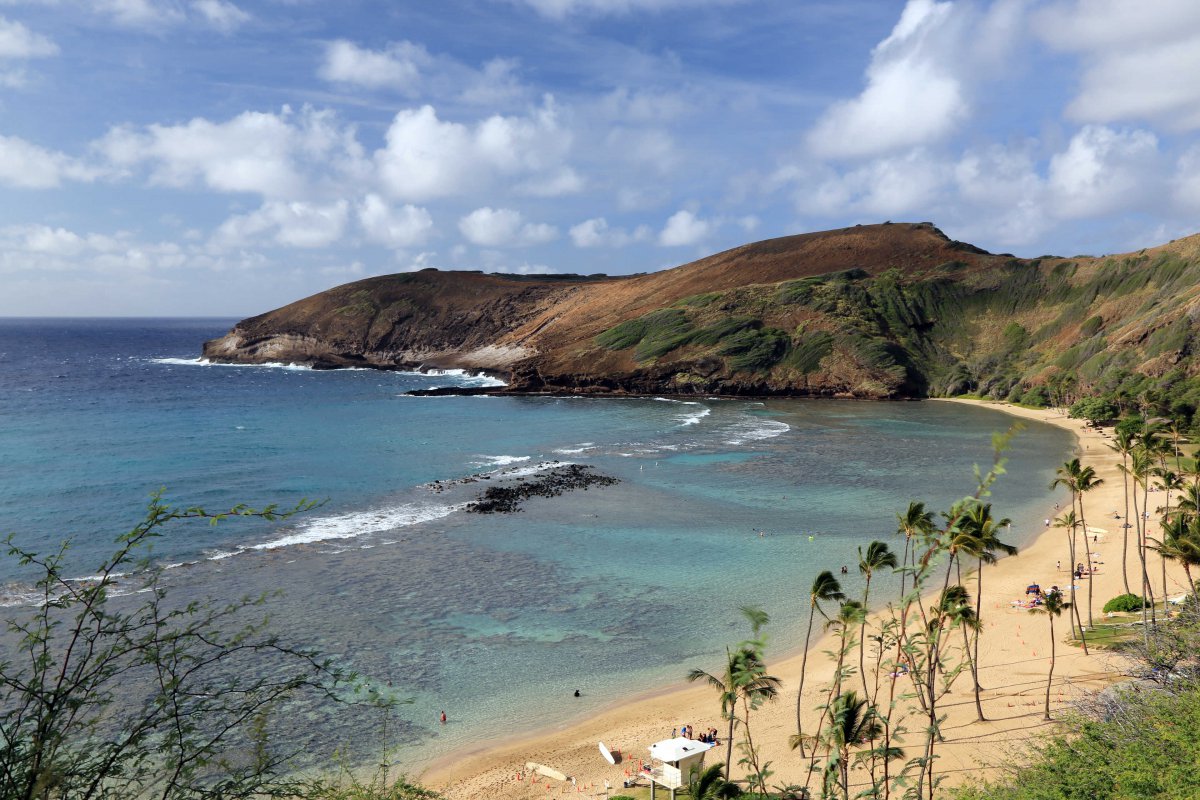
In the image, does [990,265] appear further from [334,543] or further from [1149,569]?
[334,543]

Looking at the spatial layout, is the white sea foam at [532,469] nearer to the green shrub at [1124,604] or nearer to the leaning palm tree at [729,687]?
the leaning palm tree at [729,687]

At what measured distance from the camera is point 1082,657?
36312 mm

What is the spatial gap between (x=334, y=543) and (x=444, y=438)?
4394 cm

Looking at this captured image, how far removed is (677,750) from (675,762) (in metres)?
0.51

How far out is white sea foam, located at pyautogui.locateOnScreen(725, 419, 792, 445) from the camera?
99.2 m

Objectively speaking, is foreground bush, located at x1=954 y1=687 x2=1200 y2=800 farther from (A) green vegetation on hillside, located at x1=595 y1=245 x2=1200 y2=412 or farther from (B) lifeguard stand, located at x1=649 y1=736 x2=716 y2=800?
(A) green vegetation on hillside, located at x1=595 y1=245 x2=1200 y2=412

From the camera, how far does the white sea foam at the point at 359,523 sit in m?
57.2

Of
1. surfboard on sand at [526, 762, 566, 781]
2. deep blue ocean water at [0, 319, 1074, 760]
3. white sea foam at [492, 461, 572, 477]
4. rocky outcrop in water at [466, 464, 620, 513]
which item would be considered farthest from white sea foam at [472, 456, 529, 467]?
surfboard on sand at [526, 762, 566, 781]

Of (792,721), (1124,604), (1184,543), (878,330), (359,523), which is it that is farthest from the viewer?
(878,330)

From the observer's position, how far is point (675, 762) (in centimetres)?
2669

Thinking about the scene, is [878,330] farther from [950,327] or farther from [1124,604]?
[1124,604]

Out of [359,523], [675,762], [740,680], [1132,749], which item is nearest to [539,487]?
[359,523]

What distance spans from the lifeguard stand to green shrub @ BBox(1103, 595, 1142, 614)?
29218 mm

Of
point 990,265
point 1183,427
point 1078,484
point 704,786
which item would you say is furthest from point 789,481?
point 990,265
